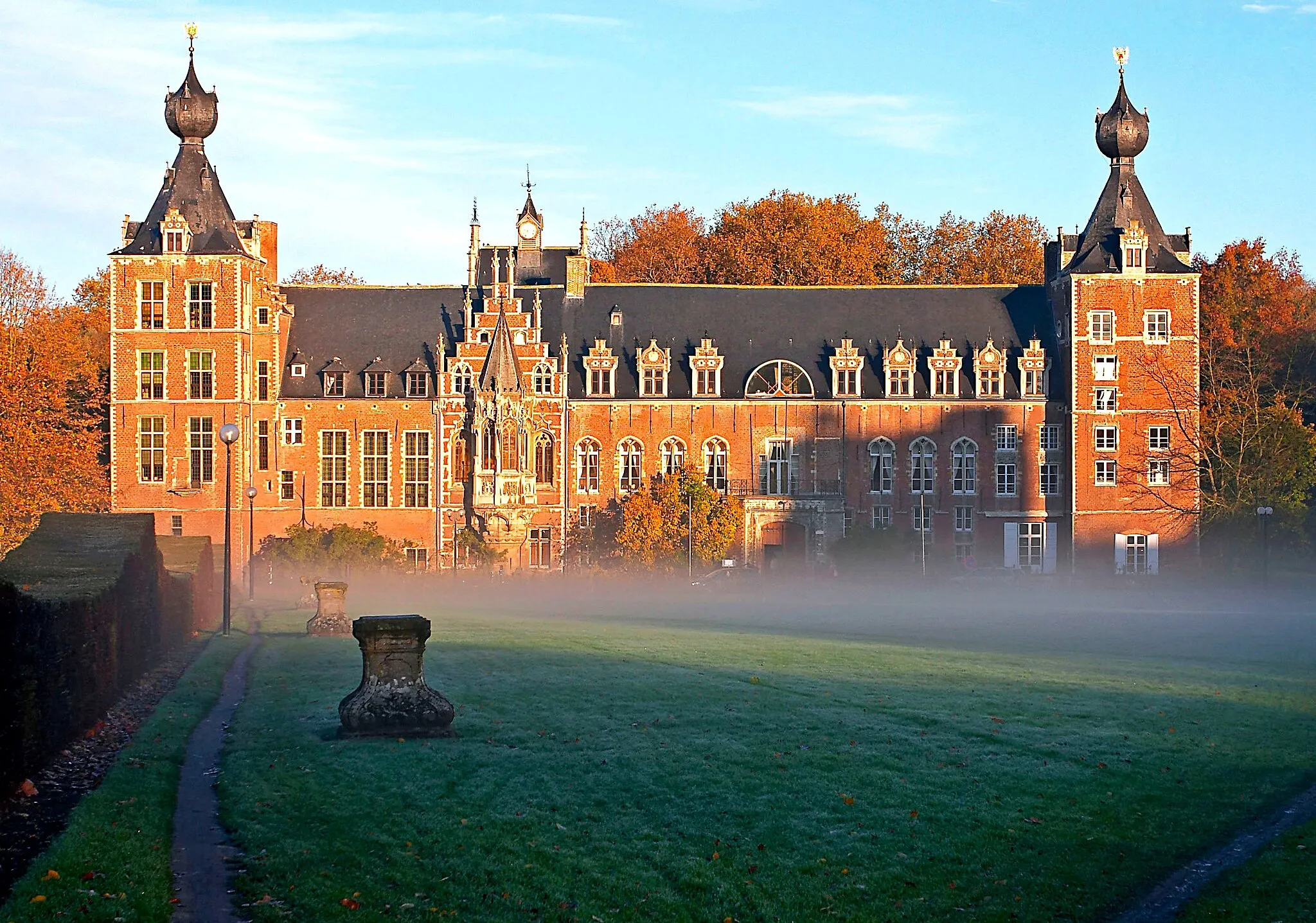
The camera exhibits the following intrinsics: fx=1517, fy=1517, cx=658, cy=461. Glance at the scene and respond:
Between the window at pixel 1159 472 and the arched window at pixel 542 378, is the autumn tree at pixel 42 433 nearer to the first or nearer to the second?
the arched window at pixel 542 378

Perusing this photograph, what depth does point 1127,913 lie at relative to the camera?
554 inches

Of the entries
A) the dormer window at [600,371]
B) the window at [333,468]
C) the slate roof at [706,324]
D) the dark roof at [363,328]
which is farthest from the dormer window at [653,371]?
the window at [333,468]

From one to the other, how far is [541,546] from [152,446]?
1823 centimetres

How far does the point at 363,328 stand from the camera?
73.1 m

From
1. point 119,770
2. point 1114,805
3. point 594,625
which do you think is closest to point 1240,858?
point 1114,805

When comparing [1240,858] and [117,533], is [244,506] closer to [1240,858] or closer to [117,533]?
[117,533]

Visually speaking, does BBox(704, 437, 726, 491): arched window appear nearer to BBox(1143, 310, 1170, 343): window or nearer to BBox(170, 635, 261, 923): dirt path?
BBox(1143, 310, 1170, 343): window

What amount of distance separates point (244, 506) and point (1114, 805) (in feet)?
188

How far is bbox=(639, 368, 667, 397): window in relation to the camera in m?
71.2

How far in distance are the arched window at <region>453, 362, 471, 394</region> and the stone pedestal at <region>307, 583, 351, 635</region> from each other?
111 feet

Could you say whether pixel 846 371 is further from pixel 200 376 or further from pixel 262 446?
pixel 200 376

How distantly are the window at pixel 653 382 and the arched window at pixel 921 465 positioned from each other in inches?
472

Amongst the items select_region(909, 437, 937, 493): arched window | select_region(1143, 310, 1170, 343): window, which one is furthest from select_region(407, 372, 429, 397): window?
select_region(1143, 310, 1170, 343): window

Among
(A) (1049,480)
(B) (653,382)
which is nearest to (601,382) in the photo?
(B) (653,382)
